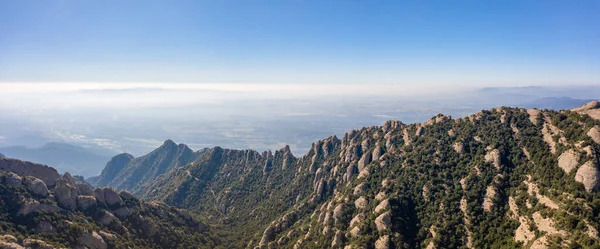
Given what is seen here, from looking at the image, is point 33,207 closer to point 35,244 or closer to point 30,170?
point 35,244

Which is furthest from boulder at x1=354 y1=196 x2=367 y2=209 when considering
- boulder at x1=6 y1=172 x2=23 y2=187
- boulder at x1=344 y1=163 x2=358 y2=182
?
boulder at x1=6 y1=172 x2=23 y2=187

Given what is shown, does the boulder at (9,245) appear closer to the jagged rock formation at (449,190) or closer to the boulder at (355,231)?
the jagged rock formation at (449,190)

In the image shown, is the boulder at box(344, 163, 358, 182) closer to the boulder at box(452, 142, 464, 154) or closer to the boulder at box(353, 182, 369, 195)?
the boulder at box(353, 182, 369, 195)

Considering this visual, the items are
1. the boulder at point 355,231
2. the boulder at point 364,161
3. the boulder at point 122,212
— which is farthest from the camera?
the boulder at point 364,161

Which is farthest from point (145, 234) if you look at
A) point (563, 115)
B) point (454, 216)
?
point (563, 115)

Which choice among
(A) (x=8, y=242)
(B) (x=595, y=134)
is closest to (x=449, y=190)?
(B) (x=595, y=134)

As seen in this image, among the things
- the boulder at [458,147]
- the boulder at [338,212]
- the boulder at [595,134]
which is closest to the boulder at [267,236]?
the boulder at [338,212]
